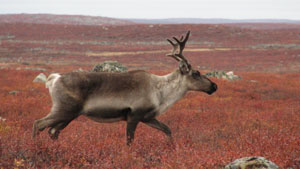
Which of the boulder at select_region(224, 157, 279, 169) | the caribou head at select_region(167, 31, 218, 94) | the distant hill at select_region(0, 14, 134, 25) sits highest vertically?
the caribou head at select_region(167, 31, 218, 94)

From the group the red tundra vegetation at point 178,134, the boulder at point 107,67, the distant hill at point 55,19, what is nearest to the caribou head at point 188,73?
the red tundra vegetation at point 178,134

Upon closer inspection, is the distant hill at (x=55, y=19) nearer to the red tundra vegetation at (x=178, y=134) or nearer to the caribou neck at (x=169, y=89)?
the red tundra vegetation at (x=178, y=134)

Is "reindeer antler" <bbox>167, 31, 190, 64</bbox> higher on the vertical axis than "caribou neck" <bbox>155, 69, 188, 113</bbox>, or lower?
higher

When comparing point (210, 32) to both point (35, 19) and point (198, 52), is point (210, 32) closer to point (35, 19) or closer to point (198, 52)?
point (198, 52)

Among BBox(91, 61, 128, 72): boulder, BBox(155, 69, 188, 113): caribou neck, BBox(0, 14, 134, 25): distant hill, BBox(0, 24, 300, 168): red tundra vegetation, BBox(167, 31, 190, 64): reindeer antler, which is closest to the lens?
BBox(0, 24, 300, 168): red tundra vegetation

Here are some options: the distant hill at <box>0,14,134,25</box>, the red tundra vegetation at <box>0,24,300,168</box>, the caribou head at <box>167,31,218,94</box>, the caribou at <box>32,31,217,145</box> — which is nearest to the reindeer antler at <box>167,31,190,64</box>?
the caribou head at <box>167,31,218,94</box>

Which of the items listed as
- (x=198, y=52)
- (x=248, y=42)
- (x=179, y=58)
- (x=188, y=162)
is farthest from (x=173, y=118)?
(x=248, y=42)

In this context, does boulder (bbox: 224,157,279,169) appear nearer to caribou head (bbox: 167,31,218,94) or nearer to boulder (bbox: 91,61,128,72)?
caribou head (bbox: 167,31,218,94)

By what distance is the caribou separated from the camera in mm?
5367

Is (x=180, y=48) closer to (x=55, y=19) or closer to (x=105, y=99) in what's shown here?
(x=105, y=99)

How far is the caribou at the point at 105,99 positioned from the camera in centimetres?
537

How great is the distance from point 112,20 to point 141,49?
8643 cm

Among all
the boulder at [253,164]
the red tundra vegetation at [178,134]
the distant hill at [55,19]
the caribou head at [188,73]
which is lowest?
the distant hill at [55,19]

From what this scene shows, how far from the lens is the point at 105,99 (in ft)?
18.1
